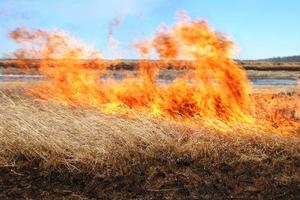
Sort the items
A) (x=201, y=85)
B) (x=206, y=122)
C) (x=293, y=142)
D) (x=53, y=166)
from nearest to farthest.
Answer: (x=53, y=166)
(x=293, y=142)
(x=206, y=122)
(x=201, y=85)

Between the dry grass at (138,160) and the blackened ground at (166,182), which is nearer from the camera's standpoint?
the blackened ground at (166,182)

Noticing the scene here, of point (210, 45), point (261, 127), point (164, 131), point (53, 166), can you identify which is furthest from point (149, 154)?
point (210, 45)

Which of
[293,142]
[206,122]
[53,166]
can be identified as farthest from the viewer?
[206,122]

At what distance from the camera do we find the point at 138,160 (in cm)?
989

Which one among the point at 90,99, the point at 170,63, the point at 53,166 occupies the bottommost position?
the point at 53,166

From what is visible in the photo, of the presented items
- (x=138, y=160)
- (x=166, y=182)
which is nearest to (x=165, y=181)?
(x=166, y=182)

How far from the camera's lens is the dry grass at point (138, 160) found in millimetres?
9227

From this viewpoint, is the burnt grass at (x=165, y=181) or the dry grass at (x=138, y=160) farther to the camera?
the dry grass at (x=138, y=160)

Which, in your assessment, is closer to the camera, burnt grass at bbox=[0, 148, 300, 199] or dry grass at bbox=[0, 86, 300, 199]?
burnt grass at bbox=[0, 148, 300, 199]

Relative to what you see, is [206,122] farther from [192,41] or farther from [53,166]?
[53,166]

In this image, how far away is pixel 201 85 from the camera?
41.2 ft

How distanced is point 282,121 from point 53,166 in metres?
5.63

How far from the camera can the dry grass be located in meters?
9.23

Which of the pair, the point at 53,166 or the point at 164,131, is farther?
the point at 164,131
